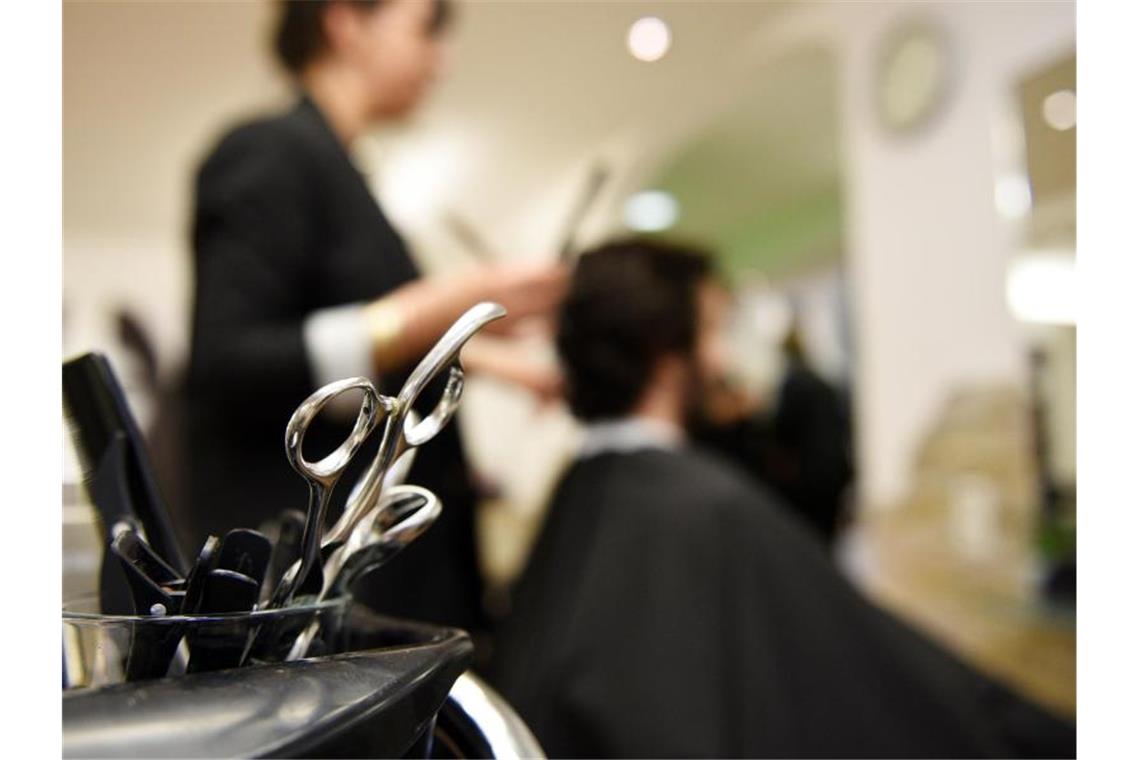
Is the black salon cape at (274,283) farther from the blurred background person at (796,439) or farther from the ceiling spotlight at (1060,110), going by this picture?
the blurred background person at (796,439)

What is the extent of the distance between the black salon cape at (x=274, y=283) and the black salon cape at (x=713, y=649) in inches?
10.6

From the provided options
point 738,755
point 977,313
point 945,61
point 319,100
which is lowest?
point 738,755

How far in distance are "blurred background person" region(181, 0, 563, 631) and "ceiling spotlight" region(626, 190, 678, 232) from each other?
34 centimetres

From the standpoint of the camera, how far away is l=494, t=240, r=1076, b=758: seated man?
93 centimetres

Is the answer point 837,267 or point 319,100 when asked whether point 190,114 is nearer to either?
point 319,100

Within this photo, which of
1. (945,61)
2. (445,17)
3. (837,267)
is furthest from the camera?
(837,267)

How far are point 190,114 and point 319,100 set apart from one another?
1.46 ft

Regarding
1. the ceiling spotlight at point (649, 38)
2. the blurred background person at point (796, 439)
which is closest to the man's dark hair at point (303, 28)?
the ceiling spotlight at point (649, 38)

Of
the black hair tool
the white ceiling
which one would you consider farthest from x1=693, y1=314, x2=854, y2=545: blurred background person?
the black hair tool

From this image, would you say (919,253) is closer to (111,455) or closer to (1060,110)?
(1060,110)

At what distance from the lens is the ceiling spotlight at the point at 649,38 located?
0.63 m

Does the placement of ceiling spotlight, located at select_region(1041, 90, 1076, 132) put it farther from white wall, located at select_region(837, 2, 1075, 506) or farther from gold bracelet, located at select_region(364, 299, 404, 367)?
white wall, located at select_region(837, 2, 1075, 506)
